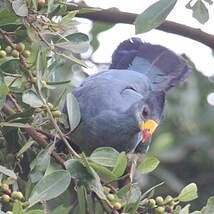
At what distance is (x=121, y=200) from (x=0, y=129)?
1.06 feet

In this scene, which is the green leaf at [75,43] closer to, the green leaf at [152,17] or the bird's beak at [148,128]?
the green leaf at [152,17]

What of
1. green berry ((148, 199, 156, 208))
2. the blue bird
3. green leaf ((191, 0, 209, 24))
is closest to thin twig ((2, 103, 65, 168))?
green berry ((148, 199, 156, 208))

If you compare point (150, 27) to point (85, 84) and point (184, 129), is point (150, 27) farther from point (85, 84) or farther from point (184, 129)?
point (184, 129)

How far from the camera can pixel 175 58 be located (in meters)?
2.59

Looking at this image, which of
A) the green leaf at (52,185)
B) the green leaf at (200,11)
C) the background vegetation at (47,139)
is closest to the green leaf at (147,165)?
the background vegetation at (47,139)

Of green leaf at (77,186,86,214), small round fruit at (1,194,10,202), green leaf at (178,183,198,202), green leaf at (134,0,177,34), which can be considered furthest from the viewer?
green leaf at (134,0,177,34)

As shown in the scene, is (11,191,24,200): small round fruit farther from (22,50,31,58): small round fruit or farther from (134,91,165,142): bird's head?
(134,91,165,142): bird's head

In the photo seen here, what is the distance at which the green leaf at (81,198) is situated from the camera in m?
1.64

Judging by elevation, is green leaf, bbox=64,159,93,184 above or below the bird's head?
above

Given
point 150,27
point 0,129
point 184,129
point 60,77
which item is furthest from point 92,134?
point 184,129

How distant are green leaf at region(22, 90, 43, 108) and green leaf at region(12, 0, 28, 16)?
18cm

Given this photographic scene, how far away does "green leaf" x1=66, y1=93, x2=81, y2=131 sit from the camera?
1.74 m

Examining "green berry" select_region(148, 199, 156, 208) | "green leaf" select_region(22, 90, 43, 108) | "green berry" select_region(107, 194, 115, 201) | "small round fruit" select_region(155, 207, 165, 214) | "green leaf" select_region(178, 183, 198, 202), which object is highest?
"green leaf" select_region(22, 90, 43, 108)

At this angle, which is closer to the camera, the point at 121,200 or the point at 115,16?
the point at 121,200
